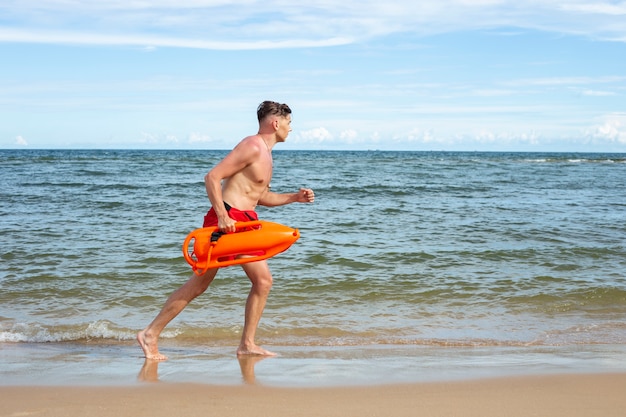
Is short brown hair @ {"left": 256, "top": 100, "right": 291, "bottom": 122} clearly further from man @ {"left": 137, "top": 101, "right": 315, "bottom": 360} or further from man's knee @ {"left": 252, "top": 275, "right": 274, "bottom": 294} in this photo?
man's knee @ {"left": 252, "top": 275, "right": 274, "bottom": 294}

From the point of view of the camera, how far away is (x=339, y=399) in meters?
3.86

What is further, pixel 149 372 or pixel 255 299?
pixel 255 299

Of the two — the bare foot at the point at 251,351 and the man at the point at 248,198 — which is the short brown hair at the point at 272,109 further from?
the bare foot at the point at 251,351

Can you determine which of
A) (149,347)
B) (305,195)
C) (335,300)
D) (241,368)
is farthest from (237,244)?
(335,300)

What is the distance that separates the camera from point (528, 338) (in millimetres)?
6020

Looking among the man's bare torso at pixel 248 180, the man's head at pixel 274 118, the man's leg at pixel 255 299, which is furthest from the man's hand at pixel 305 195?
the man's leg at pixel 255 299

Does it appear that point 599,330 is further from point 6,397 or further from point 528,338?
point 6,397

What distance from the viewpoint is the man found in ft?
15.9

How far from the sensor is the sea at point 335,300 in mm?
4832

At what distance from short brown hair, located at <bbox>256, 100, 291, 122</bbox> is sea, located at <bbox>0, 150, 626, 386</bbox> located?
1.73 metres

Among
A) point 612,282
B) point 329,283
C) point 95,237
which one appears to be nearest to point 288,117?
point 329,283

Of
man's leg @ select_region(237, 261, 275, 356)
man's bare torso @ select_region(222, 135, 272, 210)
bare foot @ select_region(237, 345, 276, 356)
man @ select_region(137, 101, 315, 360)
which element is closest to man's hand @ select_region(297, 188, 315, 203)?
man @ select_region(137, 101, 315, 360)

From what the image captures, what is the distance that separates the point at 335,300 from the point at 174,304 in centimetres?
254

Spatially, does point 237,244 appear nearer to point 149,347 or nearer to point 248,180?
point 248,180
